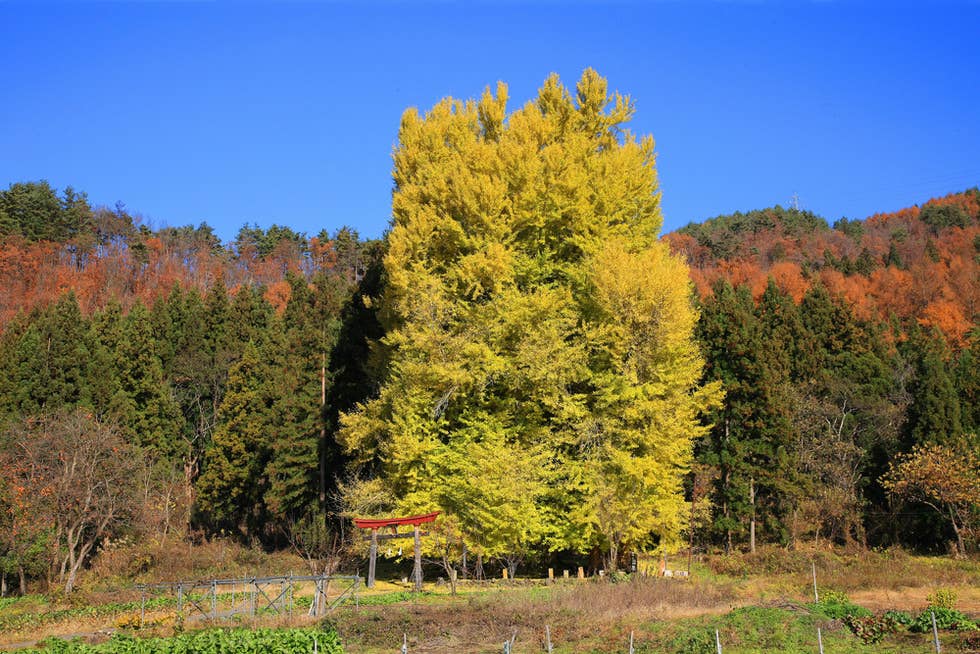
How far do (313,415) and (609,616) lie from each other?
21.6 m

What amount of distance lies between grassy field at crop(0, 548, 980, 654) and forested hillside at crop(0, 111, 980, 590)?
3.63 meters

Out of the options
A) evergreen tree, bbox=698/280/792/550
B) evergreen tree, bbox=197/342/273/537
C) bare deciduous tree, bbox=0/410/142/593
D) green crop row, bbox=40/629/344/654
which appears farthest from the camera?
evergreen tree, bbox=197/342/273/537

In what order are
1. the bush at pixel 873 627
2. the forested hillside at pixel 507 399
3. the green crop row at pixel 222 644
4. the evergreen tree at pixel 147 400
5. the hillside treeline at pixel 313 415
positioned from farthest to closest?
the evergreen tree at pixel 147 400
the hillside treeline at pixel 313 415
the forested hillside at pixel 507 399
the bush at pixel 873 627
the green crop row at pixel 222 644

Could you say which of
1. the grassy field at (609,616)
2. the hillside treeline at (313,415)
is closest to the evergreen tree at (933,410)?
the hillside treeline at (313,415)

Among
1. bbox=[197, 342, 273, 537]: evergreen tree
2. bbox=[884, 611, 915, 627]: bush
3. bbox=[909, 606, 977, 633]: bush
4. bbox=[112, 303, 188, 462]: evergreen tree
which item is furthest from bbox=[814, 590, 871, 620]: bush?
bbox=[112, 303, 188, 462]: evergreen tree

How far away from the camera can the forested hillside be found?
27781 millimetres

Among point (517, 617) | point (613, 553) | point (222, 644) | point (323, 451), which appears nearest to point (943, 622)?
point (517, 617)

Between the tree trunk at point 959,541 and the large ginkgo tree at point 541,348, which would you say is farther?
the tree trunk at point 959,541

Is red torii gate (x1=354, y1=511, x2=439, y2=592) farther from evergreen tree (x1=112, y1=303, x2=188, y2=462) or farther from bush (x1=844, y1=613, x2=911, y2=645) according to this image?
evergreen tree (x1=112, y1=303, x2=188, y2=462)

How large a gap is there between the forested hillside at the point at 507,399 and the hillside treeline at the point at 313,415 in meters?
0.15

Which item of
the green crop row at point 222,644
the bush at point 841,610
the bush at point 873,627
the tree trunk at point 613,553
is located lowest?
the green crop row at point 222,644

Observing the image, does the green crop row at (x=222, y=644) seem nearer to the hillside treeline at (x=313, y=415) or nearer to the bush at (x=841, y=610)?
the bush at (x=841, y=610)

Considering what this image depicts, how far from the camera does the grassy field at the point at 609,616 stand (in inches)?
682

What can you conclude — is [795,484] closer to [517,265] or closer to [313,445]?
[517,265]
